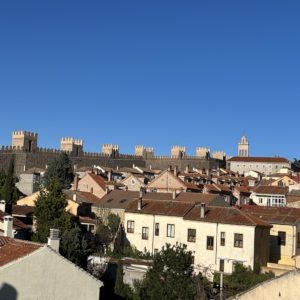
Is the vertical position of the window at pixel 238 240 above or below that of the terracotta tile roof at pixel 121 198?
below

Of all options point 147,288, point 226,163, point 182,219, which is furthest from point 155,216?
point 226,163

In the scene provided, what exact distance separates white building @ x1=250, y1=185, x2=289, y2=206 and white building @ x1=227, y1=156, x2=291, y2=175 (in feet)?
170

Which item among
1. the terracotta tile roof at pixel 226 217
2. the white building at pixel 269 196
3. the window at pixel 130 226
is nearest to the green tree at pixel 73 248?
the terracotta tile roof at pixel 226 217

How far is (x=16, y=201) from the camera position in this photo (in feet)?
192

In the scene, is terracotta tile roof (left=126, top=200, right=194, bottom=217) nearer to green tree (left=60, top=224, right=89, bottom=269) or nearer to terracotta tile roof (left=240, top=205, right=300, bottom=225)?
terracotta tile roof (left=240, top=205, right=300, bottom=225)

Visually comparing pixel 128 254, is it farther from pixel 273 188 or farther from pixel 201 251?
pixel 273 188

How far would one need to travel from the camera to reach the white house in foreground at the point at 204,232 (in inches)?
1580

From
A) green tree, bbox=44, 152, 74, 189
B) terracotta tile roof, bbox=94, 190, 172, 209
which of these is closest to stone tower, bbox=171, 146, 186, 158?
green tree, bbox=44, 152, 74, 189

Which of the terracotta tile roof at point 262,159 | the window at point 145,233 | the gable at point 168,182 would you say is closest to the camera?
the window at point 145,233

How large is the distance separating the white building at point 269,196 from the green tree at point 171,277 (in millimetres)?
36974

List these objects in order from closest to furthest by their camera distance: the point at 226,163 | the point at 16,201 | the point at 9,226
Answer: the point at 9,226 < the point at 16,201 < the point at 226,163

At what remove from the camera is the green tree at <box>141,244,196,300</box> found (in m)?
27.5

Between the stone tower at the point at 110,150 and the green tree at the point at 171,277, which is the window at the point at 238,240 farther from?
the stone tower at the point at 110,150

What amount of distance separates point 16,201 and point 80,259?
86.1 feet
